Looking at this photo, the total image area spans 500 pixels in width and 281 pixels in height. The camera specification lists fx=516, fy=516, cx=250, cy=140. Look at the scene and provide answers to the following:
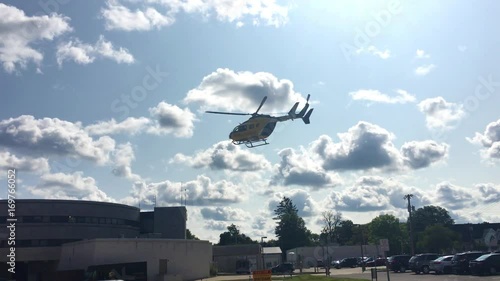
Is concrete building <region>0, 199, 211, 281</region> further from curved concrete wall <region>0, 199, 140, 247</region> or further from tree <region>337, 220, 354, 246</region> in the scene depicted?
tree <region>337, 220, 354, 246</region>

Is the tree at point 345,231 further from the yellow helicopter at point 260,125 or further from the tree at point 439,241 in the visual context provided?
the yellow helicopter at point 260,125

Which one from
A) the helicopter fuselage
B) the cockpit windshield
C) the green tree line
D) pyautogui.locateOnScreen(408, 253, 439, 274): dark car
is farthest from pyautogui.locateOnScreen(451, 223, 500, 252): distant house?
the cockpit windshield

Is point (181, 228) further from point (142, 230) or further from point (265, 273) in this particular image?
point (265, 273)

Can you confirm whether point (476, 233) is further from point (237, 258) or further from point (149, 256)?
point (149, 256)

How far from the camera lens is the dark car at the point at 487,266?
38.0 m

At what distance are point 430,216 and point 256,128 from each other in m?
122

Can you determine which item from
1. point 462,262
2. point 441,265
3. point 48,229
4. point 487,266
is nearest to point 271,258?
point 48,229

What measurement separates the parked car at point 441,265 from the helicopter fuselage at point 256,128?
18.0m

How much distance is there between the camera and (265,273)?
22.9 meters

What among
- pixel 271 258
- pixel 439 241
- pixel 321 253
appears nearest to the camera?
pixel 271 258

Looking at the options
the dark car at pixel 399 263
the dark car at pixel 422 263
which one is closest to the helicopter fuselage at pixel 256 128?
the dark car at pixel 422 263

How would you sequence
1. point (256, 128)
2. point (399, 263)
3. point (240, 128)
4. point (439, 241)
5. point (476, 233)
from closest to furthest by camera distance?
point (256, 128) → point (240, 128) → point (399, 263) → point (439, 241) → point (476, 233)

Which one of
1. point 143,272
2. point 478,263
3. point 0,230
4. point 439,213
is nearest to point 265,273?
point 478,263

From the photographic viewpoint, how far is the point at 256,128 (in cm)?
4591
